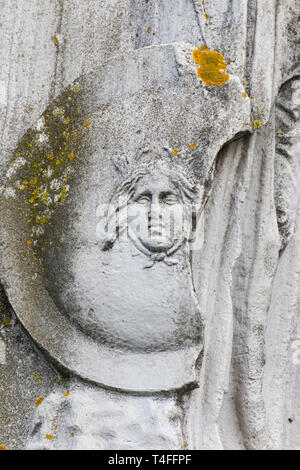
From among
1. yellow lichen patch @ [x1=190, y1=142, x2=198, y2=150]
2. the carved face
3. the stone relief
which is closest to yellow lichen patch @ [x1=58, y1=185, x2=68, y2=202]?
the stone relief

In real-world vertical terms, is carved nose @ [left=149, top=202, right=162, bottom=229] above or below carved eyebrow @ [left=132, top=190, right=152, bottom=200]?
below

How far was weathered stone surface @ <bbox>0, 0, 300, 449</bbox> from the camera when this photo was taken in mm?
1367

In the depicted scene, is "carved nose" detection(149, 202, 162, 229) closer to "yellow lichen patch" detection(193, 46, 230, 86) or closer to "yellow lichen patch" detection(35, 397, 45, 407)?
"yellow lichen patch" detection(193, 46, 230, 86)

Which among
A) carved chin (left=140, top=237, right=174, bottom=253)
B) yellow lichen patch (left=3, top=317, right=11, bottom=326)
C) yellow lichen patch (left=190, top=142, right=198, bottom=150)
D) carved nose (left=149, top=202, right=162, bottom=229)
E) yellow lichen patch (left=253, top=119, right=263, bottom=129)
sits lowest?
yellow lichen patch (left=3, top=317, right=11, bottom=326)

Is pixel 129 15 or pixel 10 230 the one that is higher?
pixel 129 15

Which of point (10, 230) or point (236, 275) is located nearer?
point (10, 230)

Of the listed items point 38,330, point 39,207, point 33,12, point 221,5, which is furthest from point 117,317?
point 33,12

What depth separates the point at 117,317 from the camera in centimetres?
137

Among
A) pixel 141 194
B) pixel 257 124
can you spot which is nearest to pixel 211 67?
pixel 257 124

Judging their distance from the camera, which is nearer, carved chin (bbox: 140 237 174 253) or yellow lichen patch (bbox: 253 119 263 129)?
carved chin (bbox: 140 237 174 253)

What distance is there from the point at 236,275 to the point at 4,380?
551 mm
